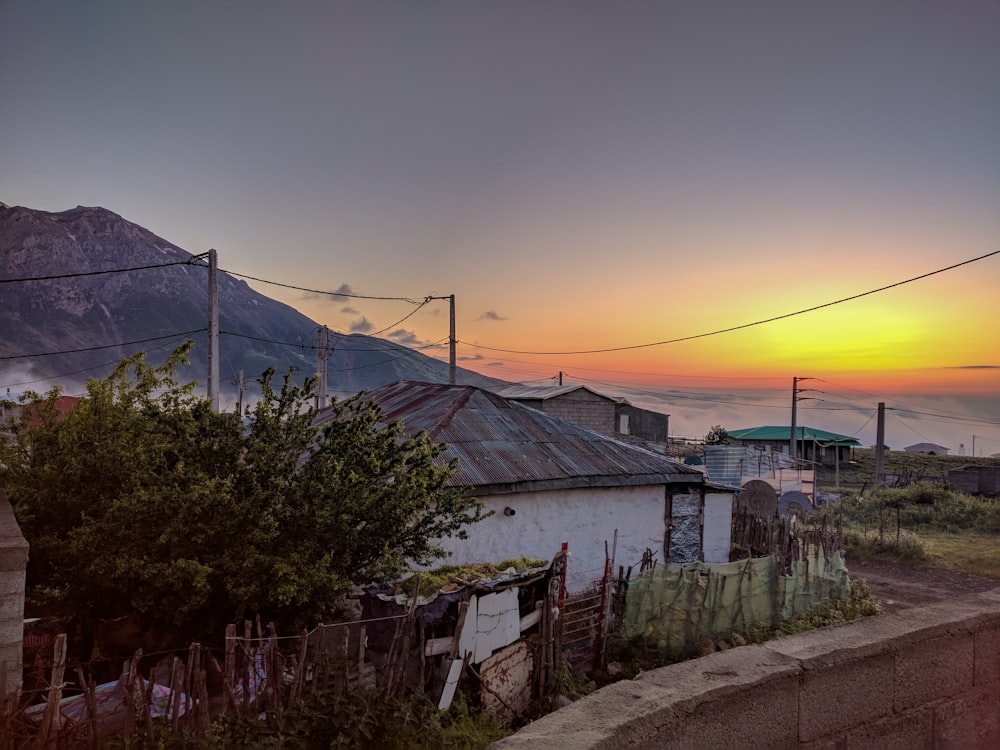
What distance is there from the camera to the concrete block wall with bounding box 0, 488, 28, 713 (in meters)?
4.95

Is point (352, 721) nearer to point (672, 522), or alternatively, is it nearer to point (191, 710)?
point (191, 710)

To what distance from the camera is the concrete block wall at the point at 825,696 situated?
2494 mm

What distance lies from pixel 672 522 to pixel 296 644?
390 inches

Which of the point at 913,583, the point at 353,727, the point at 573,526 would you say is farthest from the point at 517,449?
the point at 913,583

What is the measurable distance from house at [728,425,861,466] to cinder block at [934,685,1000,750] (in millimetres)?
46004

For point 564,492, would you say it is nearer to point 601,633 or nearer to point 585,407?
point 601,633

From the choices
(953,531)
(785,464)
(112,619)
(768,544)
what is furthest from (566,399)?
(112,619)

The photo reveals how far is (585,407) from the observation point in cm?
3831

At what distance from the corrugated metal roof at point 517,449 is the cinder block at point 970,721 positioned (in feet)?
28.2

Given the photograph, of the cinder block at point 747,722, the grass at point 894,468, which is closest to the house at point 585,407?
the grass at point 894,468

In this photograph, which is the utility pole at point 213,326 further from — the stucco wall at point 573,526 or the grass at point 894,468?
the grass at point 894,468

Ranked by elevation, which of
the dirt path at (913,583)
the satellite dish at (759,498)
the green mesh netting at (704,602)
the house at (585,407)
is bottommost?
the dirt path at (913,583)

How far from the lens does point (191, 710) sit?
5707 mm

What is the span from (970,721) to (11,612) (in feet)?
21.4
